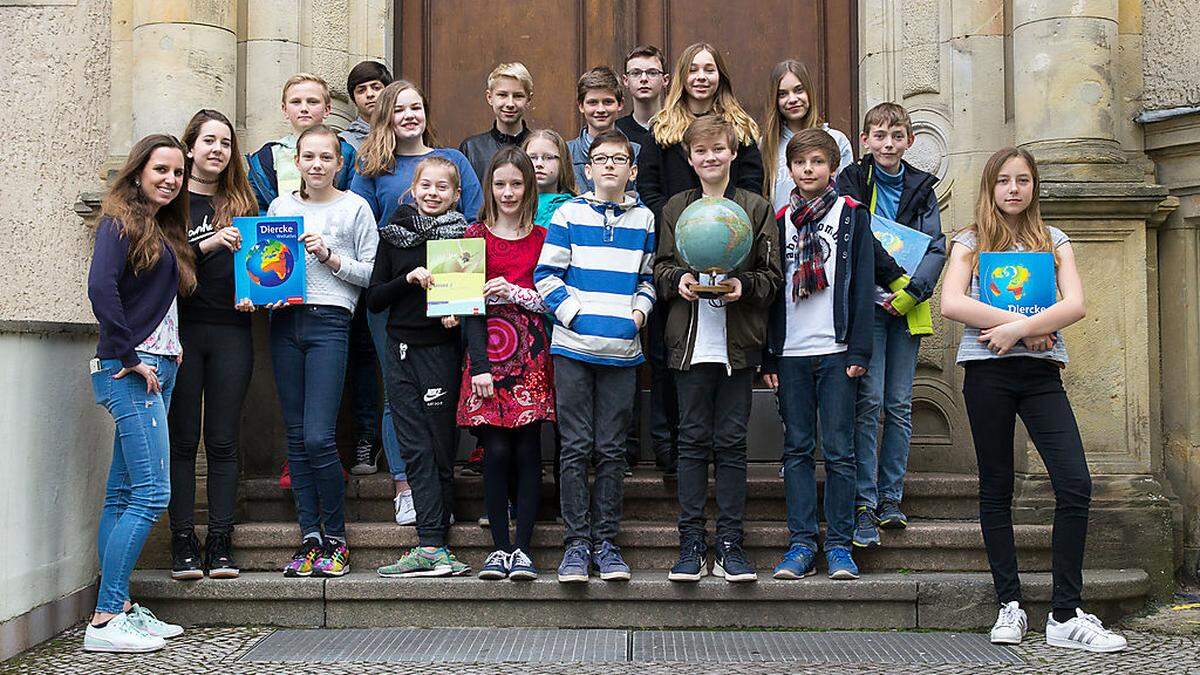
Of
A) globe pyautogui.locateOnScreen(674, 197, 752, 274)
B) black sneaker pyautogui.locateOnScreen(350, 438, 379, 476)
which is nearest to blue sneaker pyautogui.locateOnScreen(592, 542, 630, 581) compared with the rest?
globe pyautogui.locateOnScreen(674, 197, 752, 274)

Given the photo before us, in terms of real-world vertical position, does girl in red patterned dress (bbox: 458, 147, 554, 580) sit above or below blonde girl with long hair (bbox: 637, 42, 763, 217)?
below

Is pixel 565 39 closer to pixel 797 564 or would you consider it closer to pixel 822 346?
pixel 822 346

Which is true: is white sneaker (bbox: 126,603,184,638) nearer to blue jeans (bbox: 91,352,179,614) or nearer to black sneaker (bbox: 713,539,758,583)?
blue jeans (bbox: 91,352,179,614)

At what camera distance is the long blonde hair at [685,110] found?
19.7ft

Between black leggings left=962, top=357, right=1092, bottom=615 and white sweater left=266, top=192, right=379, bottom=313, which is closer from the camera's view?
black leggings left=962, top=357, right=1092, bottom=615

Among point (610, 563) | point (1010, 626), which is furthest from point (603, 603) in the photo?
point (1010, 626)

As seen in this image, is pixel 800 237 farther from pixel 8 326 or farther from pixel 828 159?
pixel 8 326

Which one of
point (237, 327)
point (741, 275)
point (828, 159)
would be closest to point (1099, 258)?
point (828, 159)

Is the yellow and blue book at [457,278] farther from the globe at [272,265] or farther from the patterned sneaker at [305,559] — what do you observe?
the patterned sneaker at [305,559]

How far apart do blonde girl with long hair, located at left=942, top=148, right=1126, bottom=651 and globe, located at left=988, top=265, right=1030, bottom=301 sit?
7 centimetres

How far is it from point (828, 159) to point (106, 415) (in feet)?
11.2

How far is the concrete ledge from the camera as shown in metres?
5.02

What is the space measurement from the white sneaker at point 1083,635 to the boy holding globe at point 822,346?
818 mm

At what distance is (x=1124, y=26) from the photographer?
666 centimetres
